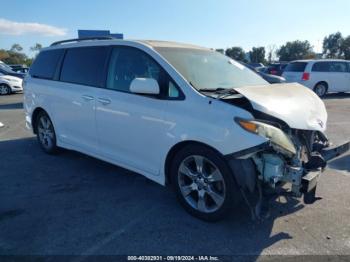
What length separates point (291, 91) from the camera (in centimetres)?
395

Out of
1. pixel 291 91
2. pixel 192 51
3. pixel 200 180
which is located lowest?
pixel 200 180

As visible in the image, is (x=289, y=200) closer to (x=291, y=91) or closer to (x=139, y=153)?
(x=291, y=91)

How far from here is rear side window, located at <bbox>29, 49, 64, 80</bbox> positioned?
18.3 feet

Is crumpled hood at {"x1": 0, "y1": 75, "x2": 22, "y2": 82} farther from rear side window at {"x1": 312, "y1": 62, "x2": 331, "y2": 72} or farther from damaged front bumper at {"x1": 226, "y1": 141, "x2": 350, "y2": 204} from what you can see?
damaged front bumper at {"x1": 226, "y1": 141, "x2": 350, "y2": 204}

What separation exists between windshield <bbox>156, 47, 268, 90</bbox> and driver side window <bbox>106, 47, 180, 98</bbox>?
18 cm

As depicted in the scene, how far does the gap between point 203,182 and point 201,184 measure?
4 centimetres

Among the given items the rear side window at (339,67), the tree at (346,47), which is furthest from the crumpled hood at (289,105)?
the tree at (346,47)

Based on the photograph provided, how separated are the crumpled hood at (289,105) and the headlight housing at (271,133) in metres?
0.17

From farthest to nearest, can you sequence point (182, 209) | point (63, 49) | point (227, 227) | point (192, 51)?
point (63, 49) < point (192, 51) < point (182, 209) < point (227, 227)

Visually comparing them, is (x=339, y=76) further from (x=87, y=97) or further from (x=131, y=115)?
(x=131, y=115)

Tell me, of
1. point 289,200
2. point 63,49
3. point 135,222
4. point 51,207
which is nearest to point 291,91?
point 289,200

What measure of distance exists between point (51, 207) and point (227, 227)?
202 centimetres

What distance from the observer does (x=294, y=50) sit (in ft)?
296

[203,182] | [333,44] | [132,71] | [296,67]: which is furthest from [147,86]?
[333,44]
